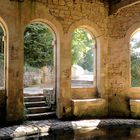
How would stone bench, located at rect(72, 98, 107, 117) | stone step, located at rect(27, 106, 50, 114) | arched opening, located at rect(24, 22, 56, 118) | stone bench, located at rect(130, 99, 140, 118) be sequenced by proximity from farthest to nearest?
arched opening, located at rect(24, 22, 56, 118) → stone bench, located at rect(130, 99, 140, 118) → stone bench, located at rect(72, 98, 107, 117) → stone step, located at rect(27, 106, 50, 114)

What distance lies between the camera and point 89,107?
895cm

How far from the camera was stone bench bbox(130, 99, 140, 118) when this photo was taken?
9.13 meters

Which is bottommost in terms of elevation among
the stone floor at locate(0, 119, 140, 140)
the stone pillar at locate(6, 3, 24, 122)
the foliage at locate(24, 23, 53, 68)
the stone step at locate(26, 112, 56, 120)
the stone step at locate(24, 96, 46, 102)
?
the stone floor at locate(0, 119, 140, 140)

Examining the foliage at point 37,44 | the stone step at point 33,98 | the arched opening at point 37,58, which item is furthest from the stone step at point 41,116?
the foliage at point 37,44

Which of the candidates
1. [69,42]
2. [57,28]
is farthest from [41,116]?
[57,28]

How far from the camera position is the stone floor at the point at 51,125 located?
673cm

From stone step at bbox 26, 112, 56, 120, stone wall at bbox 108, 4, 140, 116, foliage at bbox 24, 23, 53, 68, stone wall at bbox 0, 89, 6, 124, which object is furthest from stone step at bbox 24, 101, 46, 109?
foliage at bbox 24, 23, 53, 68

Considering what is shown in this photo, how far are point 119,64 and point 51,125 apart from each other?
374 centimetres

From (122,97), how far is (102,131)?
2642 millimetres

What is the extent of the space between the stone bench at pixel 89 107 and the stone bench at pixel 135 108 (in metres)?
1.00

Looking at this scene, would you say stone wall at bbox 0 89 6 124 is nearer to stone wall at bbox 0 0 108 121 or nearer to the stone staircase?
stone wall at bbox 0 0 108 121

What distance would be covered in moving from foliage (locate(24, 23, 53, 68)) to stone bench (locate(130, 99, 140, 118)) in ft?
21.0

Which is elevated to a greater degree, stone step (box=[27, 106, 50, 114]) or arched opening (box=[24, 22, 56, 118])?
arched opening (box=[24, 22, 56, 118])

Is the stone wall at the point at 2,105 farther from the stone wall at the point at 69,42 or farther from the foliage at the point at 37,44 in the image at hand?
the foliage at the point at 37,44
